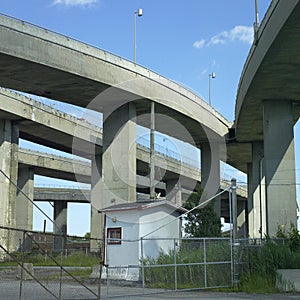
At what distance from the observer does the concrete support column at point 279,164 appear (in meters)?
38.5

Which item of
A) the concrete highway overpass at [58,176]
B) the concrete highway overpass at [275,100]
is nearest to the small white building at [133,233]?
the concrete highway overpass at [275,100]

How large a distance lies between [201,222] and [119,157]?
7.65m

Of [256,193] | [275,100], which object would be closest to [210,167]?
[256,193]

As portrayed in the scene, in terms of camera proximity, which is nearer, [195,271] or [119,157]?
[195,271]

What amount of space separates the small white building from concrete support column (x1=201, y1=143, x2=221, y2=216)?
29134 millimetres

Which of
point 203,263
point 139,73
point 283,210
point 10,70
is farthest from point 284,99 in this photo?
point 203,263

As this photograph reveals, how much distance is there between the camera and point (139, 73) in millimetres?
40125

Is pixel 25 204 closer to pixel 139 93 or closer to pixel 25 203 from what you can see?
pixel 25 203

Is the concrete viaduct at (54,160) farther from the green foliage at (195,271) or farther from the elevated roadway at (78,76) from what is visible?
the green foliage at (195,271)

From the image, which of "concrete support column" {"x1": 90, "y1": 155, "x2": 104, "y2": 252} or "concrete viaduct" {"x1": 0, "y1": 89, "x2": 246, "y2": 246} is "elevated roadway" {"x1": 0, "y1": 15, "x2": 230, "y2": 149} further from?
"concrete support column" {"x1": 90, "y1": 155, "x2": 104, "y2": 252}

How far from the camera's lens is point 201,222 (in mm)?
43219

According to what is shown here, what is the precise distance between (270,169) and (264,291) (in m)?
18.7

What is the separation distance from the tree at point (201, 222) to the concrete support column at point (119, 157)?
15.2 feet

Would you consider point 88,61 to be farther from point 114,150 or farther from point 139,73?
point 114,150
